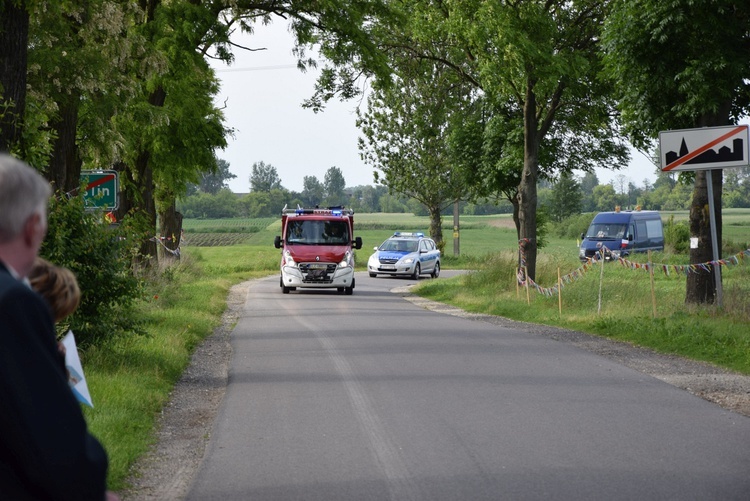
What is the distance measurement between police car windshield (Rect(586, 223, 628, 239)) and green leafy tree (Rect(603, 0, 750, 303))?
95.7 feet

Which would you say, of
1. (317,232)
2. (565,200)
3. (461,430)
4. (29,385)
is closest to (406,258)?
(317,232)

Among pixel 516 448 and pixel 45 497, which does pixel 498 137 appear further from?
pixel 45 497

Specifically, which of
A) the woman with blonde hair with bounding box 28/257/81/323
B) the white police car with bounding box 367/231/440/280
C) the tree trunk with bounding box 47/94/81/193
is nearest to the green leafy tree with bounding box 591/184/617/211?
the white police car with bounding box 367/231/440/280

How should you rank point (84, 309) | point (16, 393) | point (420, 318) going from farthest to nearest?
point (420, 318)
point (84, 309)
point (16, 393)

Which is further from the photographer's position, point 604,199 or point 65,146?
point 604,199

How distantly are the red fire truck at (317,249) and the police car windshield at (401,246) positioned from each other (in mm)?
11347

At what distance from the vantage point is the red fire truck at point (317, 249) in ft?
102

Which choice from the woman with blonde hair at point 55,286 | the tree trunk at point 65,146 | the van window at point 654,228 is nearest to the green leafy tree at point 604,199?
the van window at point 654,228

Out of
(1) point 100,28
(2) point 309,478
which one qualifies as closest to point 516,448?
(2) point 309,478

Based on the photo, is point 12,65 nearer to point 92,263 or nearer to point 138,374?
point 92,263

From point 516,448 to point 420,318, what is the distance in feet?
42.7

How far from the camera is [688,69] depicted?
17281 mm

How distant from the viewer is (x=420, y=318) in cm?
2086

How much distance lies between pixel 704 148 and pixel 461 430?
28.1 feet
